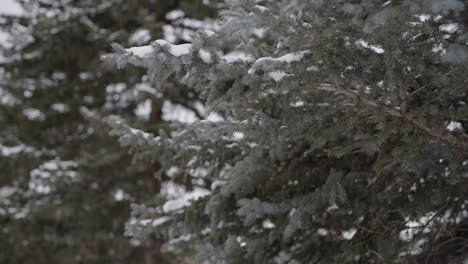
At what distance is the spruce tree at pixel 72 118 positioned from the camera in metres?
8.09

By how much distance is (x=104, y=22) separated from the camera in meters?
8.56

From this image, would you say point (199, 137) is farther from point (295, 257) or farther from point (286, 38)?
point (286, 38)

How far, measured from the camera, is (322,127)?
10.3 feet

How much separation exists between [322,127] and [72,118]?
22.3 feet

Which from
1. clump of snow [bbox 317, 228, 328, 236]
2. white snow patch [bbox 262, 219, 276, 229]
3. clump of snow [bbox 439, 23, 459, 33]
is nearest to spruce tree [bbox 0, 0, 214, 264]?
white snow patch [bbox 262, 219, 276, 229]

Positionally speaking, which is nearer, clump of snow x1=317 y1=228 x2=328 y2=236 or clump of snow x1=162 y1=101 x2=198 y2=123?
clump of snow x1=317 y1=228 x2=328 y2=236

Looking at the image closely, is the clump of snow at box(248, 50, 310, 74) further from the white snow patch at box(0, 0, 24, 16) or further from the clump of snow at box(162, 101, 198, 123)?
the white snow patch at box(0, 0, 24, 16)

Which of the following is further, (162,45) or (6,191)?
(6,191)

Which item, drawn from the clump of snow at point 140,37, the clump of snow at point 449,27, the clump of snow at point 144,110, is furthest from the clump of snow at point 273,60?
the clump of snow at point 144,110

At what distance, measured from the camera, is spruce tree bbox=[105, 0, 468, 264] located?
2465 mm

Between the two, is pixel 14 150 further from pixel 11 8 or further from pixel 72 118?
pixel 11 8

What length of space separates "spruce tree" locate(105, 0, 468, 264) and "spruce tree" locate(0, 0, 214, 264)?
3.46 m

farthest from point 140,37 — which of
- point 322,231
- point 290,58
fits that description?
point 290,58

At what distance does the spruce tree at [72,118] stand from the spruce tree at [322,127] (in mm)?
3455
